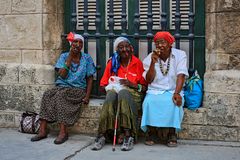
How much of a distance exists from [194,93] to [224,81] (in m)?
0.40

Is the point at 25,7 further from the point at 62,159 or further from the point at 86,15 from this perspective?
the point at 62,159

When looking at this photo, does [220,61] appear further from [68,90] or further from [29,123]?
[29,123]

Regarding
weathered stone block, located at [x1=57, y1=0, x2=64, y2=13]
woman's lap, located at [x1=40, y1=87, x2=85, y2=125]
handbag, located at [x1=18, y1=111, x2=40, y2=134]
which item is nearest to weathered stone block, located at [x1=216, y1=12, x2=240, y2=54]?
woman's lap, located at [x1=40, y1=87, x2=85, y2=125]

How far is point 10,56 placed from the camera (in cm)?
662

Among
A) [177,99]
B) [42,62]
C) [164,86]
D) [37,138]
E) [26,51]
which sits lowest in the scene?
[37,138]

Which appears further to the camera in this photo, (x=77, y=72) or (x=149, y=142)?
(x=77, y=72)

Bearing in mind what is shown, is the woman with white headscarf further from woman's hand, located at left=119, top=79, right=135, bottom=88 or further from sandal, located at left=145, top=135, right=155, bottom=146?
sandal, located at left=145, top=135, right=155, bottom=146

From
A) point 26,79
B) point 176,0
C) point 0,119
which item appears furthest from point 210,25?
point 0,119

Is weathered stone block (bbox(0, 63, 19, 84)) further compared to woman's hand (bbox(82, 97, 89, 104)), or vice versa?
weathered stone block (bbox(0, 63, 19, 84))

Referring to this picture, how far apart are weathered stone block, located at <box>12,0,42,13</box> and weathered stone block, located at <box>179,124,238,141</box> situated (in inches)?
102

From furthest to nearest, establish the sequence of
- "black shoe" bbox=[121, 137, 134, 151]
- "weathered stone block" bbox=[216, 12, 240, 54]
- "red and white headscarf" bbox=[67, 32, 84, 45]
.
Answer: "red and white headscarf" bbox=[67, 32, 84, 45], "weathered stone block" bbox=[216, 12, 240, 54], "black shoe" bbox=[121, 137, 134, 151]

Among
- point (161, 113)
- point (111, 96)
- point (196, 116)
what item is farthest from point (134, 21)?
point (196, 116)

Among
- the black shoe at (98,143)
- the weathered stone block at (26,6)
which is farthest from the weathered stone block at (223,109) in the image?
the weathered stone block at (26,6)

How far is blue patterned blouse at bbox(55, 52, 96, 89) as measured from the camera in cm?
610
